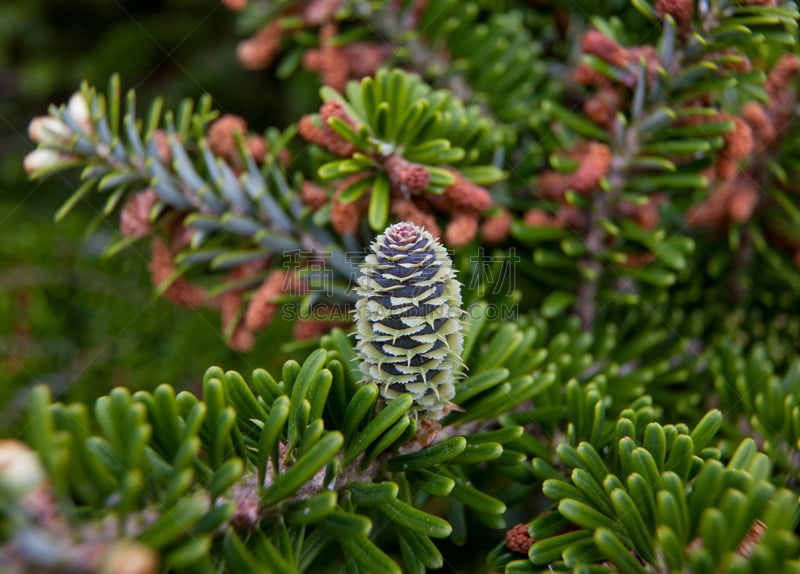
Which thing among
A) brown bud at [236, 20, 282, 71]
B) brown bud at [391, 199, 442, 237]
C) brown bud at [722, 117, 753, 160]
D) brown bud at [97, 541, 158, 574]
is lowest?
brown bud at [97, 541, 158, 574]

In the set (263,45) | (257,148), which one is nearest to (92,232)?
(257,148)

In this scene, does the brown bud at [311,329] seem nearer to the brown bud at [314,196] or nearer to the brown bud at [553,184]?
the brown bud at [314,196]

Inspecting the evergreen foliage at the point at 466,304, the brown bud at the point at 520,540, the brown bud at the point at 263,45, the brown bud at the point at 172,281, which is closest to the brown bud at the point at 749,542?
the evergreen foliage at the point at 466,304

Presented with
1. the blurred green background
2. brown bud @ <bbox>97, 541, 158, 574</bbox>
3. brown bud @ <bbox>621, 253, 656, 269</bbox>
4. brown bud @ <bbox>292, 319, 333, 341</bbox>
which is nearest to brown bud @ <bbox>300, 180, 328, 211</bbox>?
brown bud @ <bbox>292, 319, 333, 341</bbox>

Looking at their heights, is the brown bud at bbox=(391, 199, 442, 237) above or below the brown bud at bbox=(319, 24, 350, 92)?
below

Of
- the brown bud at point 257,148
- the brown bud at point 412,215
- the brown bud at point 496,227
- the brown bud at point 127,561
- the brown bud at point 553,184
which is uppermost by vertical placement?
the brown bud at point 257,148

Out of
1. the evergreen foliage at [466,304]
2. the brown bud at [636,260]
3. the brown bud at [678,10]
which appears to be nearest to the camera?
the evergreen foliage at [466,304]

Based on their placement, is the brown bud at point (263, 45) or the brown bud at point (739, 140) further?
the brown bud at point (263, 45)

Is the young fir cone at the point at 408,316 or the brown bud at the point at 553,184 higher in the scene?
the brown bud at the point at 553,184

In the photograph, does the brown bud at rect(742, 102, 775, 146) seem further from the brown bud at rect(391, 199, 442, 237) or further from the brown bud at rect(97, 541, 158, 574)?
the brown bud at rect(97, 541, 158, 574)

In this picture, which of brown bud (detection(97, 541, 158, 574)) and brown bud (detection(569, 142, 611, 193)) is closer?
brown bud (detection(97, 541, 158, 574))
